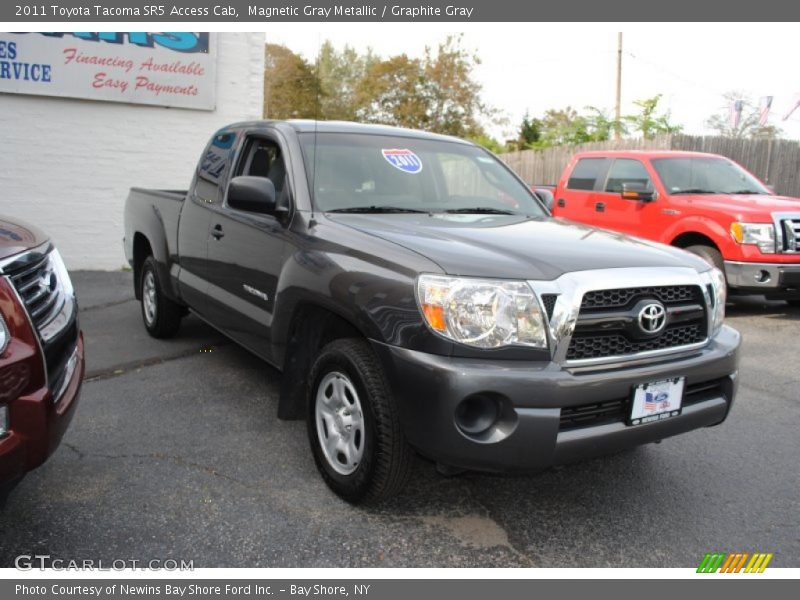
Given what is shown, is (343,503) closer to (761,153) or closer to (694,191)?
(694,191)

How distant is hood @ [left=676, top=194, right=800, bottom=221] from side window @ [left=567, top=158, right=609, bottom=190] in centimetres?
146

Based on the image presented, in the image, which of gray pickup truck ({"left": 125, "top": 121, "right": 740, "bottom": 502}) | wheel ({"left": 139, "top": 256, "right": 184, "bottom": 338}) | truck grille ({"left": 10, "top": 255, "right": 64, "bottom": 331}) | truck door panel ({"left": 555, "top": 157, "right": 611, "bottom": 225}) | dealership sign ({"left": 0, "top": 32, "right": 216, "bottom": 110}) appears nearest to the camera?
truck grille ({"left": 10, "top": 255, "right": 64, "bottom": 331})

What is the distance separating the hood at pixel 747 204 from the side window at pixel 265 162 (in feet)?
16.7

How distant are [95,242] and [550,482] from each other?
7979mm

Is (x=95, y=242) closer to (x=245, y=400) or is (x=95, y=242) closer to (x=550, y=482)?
(x=245, y=400)

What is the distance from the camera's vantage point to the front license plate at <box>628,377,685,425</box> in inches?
107

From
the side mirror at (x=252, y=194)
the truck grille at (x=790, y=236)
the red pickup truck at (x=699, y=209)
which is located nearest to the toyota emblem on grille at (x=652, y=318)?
the side mirror at (x=252, y=194)

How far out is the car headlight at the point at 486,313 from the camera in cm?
254

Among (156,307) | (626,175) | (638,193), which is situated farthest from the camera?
(626,175)

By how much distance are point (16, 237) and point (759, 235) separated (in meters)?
6.69

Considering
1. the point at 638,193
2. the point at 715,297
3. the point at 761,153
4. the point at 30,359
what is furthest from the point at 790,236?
the point at 761,153

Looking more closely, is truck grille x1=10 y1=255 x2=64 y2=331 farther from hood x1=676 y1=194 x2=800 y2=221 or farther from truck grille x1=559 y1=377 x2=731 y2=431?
hood x1=676 y1=194 x2=800 y2=221

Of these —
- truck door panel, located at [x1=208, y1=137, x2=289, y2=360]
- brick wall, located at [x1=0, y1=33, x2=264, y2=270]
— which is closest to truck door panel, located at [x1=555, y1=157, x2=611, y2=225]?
brick wall, located at [x1=0, y1=33, x2=264, y2=270]

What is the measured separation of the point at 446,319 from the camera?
8.34 ft
